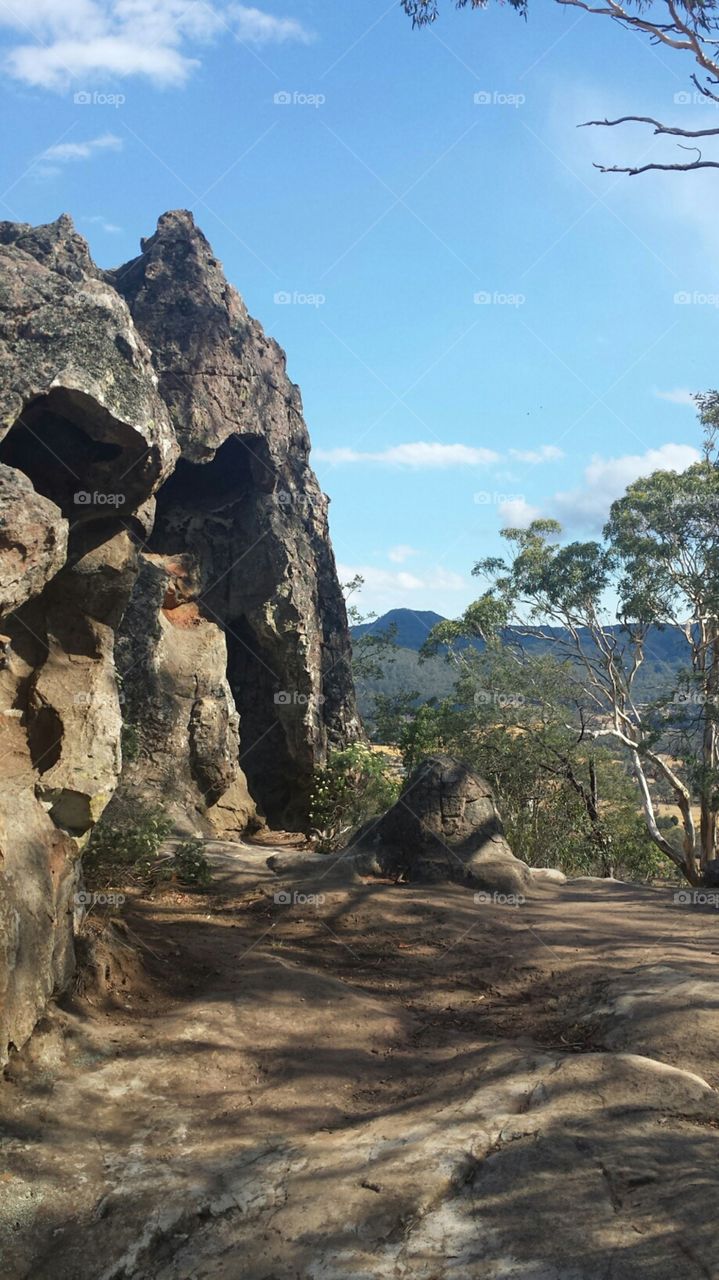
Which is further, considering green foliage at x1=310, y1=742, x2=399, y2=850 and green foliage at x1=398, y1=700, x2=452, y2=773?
green foliage at x1=398, y1=700, x2=452, y2=773

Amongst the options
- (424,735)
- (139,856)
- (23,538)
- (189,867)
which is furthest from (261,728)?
(23,538)

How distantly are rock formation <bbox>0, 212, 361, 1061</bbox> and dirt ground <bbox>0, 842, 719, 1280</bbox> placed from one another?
83 cm

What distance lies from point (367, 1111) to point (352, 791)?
14326 mm

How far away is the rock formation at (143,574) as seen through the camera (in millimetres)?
6047

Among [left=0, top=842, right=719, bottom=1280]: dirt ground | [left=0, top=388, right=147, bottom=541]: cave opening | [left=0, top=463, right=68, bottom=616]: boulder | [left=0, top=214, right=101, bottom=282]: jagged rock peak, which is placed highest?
[left=0, top=214, right=101, bottom=282]: jagged rock peak

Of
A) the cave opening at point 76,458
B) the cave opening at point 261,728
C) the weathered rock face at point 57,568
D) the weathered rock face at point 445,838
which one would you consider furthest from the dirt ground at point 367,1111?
the cave opening at point 261,728

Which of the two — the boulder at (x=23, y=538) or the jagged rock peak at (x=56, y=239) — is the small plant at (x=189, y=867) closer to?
the boulder at (x=23, y=538)

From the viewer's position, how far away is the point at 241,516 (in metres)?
21.0

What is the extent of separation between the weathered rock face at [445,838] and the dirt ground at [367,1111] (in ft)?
6.84

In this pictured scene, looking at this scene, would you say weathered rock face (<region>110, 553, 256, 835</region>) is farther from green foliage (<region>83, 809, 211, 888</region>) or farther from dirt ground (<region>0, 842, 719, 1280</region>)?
dirt ground (<region>0, 842, 719, 1280</region>)

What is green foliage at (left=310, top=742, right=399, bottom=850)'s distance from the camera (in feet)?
62.6

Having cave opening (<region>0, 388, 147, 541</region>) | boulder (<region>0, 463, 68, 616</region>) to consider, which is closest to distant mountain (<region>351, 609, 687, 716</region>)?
cave opening (<region>0, 388, 147, 541</region>)

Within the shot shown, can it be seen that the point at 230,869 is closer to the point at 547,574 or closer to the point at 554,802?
the point at 554,802

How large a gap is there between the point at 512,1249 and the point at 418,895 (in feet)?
19.6
